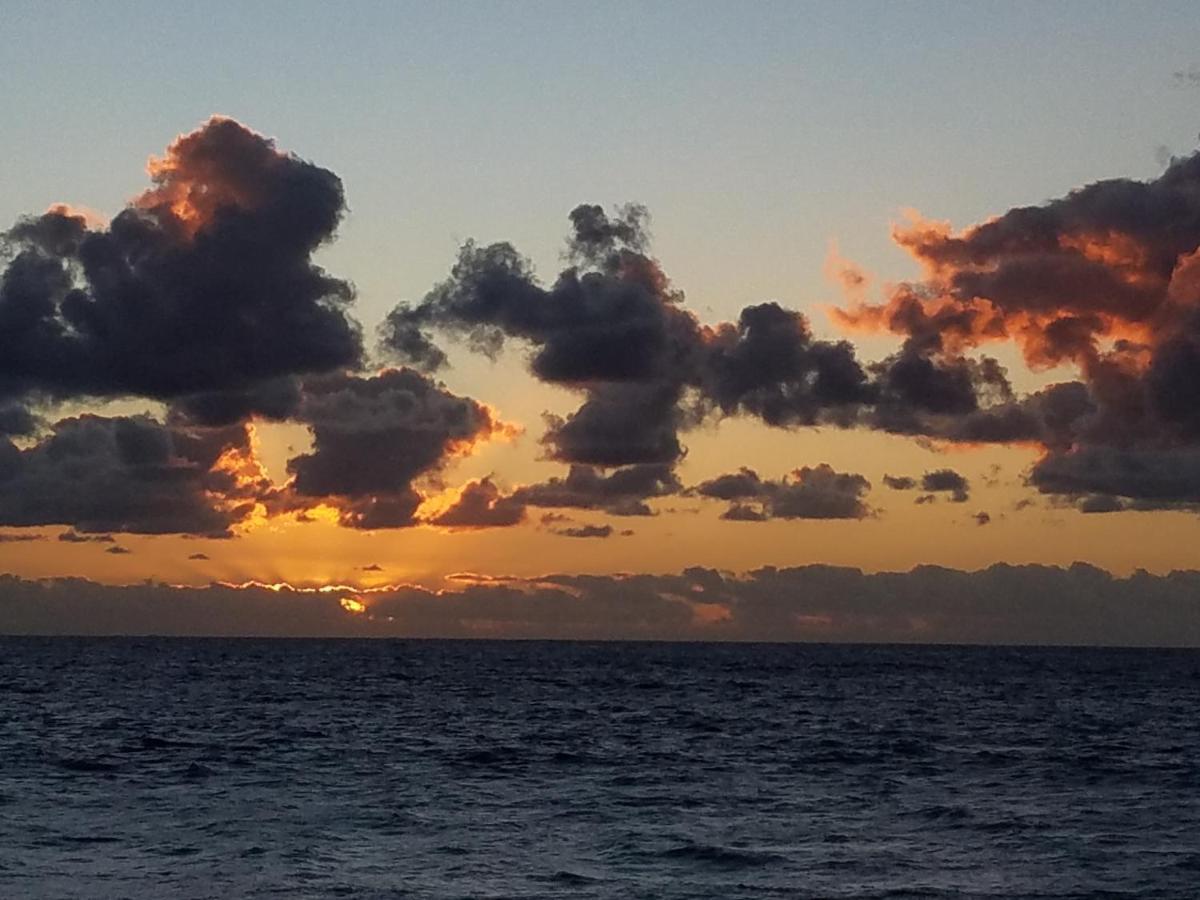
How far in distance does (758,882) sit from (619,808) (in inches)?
600

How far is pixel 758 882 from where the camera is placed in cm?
4166

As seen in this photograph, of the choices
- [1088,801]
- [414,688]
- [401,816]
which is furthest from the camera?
[414,688]

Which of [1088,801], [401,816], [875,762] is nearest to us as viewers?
[401,816]

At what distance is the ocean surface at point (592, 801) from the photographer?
4181 cm

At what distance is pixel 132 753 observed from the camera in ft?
246

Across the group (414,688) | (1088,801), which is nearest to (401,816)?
(1088,801)

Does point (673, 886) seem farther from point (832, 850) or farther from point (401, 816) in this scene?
point (401, 816)

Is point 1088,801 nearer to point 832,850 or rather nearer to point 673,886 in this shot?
point 832,850

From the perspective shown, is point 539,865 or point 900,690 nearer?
point 539,865

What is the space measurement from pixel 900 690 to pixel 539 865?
4404 inches

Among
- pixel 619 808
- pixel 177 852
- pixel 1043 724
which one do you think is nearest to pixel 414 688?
pixel 1043 724

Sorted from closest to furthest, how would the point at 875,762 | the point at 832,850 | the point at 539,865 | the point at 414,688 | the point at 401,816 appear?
the point at 539,865 < the point at 832,850 < the point at 401,816 < the point at 875,762 < the point at 414,688

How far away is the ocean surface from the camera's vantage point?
41812mm

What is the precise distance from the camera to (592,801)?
193 ft
